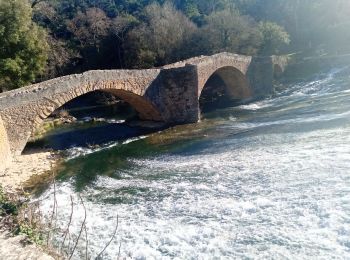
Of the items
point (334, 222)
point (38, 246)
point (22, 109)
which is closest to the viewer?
point (38, 246)

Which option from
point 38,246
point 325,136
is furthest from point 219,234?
point 325,136

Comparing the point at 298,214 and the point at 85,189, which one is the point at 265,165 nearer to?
the point at 298,214

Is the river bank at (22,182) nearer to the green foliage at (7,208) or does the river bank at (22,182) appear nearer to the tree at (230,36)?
the green foliage at (7,208)

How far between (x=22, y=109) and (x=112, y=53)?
26.4m

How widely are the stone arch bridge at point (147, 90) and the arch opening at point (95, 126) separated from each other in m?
0.13

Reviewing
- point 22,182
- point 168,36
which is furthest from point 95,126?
point 168,36

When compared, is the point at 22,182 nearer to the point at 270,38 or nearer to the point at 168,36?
the point at 168,36

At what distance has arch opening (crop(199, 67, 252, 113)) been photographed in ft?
92.7

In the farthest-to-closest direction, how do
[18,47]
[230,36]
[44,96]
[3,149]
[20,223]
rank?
[230,36] → [18,47] → [44,96] → [3,149] → [20,223]

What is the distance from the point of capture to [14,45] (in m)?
23.0

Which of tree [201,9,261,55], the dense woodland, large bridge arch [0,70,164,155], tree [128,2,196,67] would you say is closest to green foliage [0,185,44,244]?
large bridge arch [0,70,164,155]

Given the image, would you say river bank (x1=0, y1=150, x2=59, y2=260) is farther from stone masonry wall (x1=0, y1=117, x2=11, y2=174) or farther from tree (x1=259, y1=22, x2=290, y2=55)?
tree (x1=259, y1=22, x2=290, y2=55)

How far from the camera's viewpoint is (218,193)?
34.1ft

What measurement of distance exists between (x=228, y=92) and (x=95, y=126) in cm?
1195
